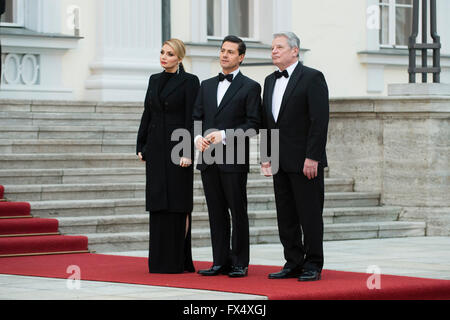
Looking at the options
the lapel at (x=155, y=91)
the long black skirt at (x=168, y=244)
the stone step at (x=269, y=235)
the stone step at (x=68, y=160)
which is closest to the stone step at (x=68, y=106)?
the stone step at (x=68, y=160)

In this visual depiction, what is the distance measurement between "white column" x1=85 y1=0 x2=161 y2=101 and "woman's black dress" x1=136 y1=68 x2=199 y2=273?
16.0 ft

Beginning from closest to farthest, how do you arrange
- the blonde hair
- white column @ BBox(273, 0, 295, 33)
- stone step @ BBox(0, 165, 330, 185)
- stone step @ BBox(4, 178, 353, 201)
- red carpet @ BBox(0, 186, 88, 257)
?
the blonde hair → red carpet @ BBox(0, 186, 88, 257) → stone step @ BBox(4, 178, 353, 201) → stone step @ BBox(0, 165, 330, 185) → white column @ BBox(273, 0, 295, 33)

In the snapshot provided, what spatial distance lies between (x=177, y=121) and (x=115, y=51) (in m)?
5.24

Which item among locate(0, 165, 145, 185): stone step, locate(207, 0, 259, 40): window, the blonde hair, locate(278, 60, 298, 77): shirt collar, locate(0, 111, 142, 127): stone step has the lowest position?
locate(0, 165, 145, 185): stone step

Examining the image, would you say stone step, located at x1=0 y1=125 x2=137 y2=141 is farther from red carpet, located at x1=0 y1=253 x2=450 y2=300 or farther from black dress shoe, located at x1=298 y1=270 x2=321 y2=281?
black dress shoe, located at x1=298 y1=270 x2=321 y2=281

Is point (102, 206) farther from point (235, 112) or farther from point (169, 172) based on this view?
point (235, 112)

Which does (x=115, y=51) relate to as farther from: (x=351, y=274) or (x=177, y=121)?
(x=351, y=274)

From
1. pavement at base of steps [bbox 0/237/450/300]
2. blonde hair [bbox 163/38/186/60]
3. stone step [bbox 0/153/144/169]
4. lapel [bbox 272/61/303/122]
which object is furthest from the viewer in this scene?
stone step [bbox 0/153/144/169]

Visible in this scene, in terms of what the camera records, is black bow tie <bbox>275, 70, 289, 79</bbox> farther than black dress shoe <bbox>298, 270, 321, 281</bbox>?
Yes

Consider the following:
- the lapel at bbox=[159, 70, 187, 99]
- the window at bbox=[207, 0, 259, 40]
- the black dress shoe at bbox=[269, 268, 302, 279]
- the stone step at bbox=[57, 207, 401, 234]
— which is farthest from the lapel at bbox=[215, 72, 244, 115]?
the window at bbox=[207, 0, 259, 40]

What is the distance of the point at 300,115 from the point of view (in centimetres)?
818

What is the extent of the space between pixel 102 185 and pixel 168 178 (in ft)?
8.99

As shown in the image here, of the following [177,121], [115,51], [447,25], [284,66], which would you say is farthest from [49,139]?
[447,25]

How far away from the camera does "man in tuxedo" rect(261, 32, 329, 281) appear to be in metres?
8.09
